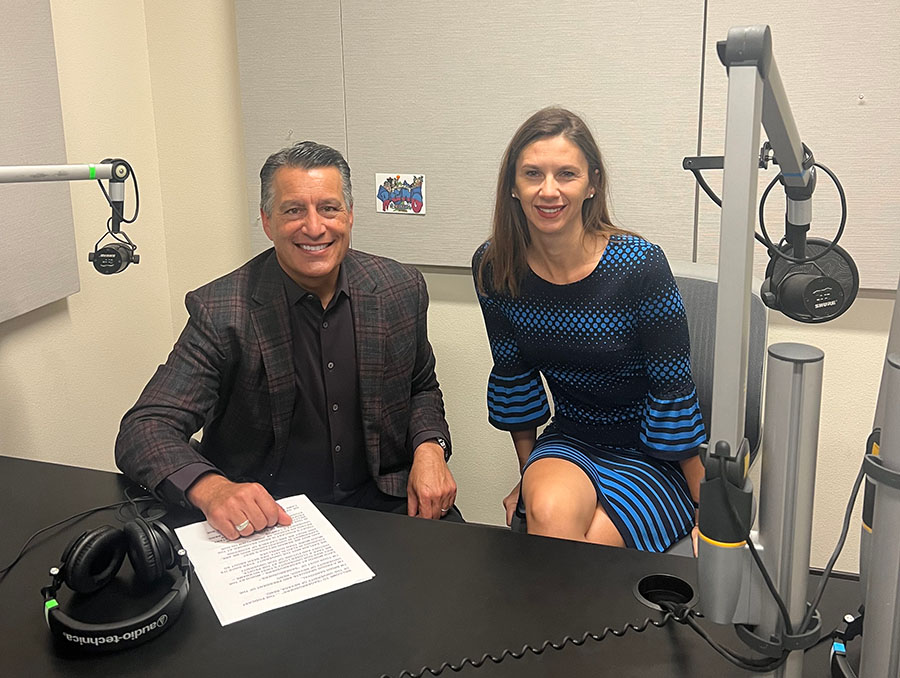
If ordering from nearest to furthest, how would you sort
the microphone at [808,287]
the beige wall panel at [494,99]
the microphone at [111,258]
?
1. the microphone at [808,287]
2. the microphone at [111,258]
3. the beige wall panel at [494,99]

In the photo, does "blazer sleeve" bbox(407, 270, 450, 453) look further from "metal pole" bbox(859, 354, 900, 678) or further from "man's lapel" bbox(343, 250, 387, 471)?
"metal pole" bbox(859, 354, 900, 678)

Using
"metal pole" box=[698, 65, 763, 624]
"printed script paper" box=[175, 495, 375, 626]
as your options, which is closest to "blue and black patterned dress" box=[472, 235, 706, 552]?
"printed script paper" box=[175, 495, 375, 626]

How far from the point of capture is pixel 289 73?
8.48 ft

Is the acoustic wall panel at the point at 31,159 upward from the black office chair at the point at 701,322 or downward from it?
upward

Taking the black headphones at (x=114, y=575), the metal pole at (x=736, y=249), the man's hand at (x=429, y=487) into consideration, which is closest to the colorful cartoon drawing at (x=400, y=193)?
the man's hand at (x=429, y=487)

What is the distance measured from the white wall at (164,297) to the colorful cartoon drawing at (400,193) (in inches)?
8.2

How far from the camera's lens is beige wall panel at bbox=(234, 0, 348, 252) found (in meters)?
2.54

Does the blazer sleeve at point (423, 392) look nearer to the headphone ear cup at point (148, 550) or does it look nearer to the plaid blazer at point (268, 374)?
the plaid blazer at point (268, 374)

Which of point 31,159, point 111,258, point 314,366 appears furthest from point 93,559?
point 31,159

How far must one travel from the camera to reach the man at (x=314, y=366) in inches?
71.2

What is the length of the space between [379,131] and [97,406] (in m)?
1.18

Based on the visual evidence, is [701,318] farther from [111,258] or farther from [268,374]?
[111,258]

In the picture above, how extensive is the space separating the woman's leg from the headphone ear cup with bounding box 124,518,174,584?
73cm

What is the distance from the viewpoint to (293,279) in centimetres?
191
